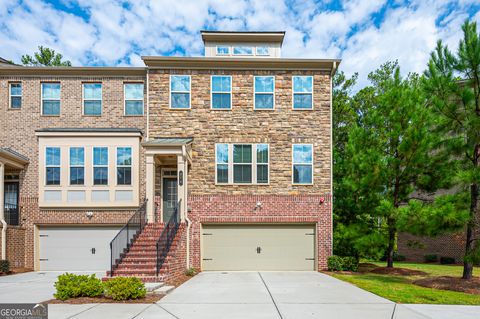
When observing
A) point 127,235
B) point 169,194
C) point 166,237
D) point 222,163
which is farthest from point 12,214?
point 222,163

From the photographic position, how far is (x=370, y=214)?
1647 cm

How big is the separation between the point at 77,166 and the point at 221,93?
266 inches

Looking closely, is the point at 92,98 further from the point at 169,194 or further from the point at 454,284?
the point at 454,284

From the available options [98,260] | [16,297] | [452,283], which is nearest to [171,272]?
[16,297]

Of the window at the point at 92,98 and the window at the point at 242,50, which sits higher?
the window at the point at 242,50

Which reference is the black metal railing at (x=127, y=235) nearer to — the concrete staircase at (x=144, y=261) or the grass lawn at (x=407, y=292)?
the concrete staircase at (x=144, y=261)

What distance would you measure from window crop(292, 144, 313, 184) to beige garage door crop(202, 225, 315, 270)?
199 cm

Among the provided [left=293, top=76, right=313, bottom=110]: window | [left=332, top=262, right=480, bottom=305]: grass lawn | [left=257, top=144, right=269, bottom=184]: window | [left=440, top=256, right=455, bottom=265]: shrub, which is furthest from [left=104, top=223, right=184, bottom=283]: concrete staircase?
[left=440, top=256, right=455, bottom=265]: shrub

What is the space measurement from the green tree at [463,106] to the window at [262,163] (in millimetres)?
6502

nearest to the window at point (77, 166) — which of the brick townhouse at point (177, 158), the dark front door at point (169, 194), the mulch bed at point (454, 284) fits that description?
the brick townhouse at point (177, 158)

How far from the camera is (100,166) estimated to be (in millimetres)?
15383

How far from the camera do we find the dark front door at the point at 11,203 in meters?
15.6

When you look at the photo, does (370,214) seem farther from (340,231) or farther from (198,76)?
(198,76)

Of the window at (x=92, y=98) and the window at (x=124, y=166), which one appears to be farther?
the window at (x=92, y=98)
